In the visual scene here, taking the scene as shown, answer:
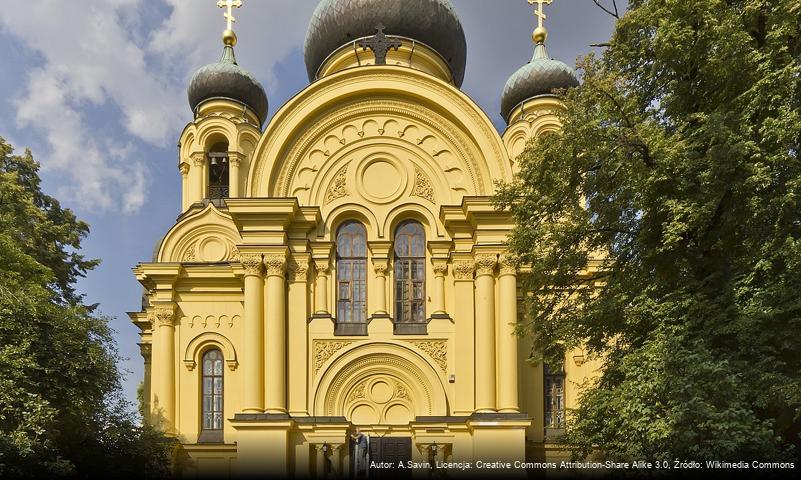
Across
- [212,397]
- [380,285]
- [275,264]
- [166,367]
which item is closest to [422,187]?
[380,285]

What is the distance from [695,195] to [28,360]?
485 inches

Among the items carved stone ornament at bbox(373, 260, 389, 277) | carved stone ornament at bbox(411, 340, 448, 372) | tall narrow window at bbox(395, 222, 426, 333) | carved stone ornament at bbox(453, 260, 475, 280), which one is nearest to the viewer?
carved stone ornament at bbox(411, 340, 448, 372)

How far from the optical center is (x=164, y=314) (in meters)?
22.0

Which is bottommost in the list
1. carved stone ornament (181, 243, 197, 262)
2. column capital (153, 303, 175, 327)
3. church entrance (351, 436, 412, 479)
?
church entrance (351, 436, 412, 479)

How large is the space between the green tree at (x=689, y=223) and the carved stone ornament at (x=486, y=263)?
A: 5.82 meters

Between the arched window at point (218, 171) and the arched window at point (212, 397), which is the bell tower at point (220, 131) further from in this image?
the arched window at point (212, 397)

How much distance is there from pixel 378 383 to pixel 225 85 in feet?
45.7

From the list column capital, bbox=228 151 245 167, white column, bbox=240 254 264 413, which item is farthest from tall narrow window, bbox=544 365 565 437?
column capital, bbox=228 151 245 167

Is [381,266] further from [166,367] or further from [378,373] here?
[166,367]

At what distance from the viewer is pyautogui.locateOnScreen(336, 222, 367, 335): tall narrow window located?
66.8 feet

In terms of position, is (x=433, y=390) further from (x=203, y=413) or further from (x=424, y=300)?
(x=203, y=413)

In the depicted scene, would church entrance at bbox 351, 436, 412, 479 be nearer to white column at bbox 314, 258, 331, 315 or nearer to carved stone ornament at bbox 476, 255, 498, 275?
white column at bbox 314, 258, 331, 315

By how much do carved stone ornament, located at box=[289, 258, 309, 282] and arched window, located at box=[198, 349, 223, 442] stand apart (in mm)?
3877

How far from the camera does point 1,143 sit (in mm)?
21938
